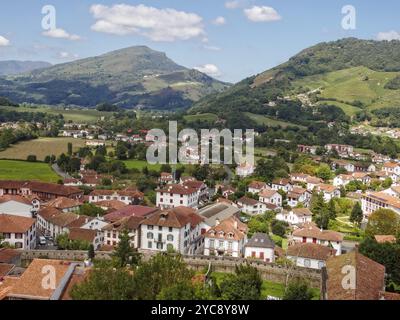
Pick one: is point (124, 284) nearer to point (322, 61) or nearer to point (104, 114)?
point (104, 114)

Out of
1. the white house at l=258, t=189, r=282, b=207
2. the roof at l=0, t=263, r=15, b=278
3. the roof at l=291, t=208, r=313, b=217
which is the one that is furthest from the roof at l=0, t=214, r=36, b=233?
the white house at l=258, t=189, r=282, b=207

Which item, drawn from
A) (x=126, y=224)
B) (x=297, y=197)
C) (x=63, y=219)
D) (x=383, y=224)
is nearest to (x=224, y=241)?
(x=126, y=224)

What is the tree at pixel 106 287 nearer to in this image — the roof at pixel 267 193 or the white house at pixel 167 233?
the white house at pixel 167 233

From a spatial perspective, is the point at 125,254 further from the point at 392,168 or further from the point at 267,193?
the point at 392,168

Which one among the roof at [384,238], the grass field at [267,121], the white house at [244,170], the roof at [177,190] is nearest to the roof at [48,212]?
the roof at [177,190]

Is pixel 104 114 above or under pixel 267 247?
above
